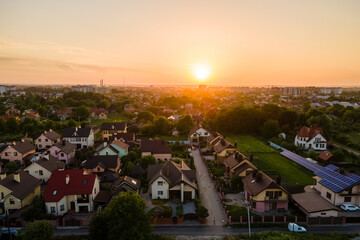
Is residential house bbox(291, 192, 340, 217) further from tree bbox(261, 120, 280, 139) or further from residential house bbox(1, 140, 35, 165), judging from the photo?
residential house bbox(1, 140, 35, 165)

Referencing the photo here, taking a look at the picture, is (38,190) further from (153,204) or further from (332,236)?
(332,236)

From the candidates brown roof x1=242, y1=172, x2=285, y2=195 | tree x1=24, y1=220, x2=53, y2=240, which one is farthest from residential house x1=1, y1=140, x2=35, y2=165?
brown roof x1=242, y1=172, x2=285, y2=195

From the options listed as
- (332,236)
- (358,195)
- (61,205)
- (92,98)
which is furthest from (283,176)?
(92,98)

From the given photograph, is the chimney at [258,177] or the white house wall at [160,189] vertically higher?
the chimney at [258,177]

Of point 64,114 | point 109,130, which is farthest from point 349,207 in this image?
point 64,114

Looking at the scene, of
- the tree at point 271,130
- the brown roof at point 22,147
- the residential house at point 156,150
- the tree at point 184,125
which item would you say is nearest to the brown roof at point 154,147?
the residential house at point 156,150

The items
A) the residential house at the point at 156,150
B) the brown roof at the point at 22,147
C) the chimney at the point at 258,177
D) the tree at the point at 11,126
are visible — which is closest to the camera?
the chimney at the point at 258,177

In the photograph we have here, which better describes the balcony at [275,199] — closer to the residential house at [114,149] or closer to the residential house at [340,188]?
the residential house at [340,188]
